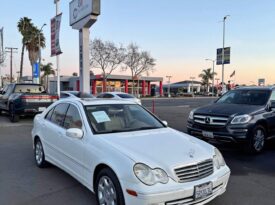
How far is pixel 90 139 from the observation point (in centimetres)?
408

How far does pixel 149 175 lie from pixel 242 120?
163 inches

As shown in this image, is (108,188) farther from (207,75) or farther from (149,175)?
(207,75)

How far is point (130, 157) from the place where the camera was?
11.3ft

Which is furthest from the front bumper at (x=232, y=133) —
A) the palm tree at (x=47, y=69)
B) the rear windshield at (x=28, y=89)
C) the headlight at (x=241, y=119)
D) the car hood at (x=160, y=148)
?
the palm tree at (x=47, y=69)

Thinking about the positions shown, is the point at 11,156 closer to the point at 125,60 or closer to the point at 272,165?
the point at 272,165

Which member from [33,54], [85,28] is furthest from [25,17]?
[85,28]

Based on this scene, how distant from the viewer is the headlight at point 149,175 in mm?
3268

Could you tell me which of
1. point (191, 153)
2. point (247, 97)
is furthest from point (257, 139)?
point (191, 153)

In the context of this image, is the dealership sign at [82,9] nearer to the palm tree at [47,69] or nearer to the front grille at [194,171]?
the front grille at [194,171]

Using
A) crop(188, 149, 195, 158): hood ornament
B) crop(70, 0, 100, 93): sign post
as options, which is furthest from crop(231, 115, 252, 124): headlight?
crop(70, 0, 100, 93): sign post

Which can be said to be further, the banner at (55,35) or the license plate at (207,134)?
the banner at (55,35)

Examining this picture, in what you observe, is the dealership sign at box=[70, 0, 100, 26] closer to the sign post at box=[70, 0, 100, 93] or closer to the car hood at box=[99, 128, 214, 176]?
the sign post at box=[70, 0, 100, 93]

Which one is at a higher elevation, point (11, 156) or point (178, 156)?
point (178, 156)

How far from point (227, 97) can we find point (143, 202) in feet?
19.9
